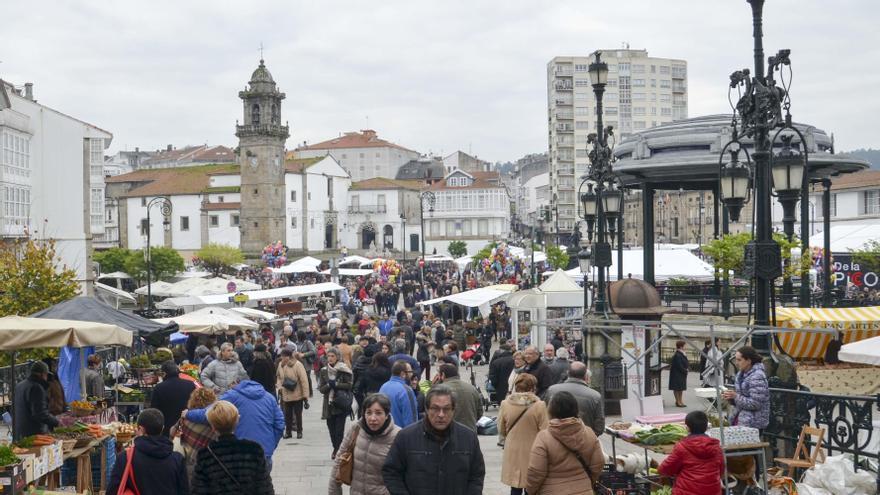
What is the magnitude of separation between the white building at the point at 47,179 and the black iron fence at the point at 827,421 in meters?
27.3

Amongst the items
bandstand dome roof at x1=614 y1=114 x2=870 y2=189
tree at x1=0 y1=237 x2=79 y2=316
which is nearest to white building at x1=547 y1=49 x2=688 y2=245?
bandstand dome roof at x1=614 y1=114 x2=870 y2=189

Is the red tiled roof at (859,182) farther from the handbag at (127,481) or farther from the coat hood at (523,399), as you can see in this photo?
the handbag at (127,481)

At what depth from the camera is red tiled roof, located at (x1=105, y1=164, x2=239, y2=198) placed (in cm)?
9419

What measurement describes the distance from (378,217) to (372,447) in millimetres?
98105

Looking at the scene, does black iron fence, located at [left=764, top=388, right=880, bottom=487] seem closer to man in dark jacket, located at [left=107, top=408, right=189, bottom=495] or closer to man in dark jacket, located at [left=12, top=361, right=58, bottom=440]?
man in dark jacket, located at [left=107, top=408, right=189, bottom=495]

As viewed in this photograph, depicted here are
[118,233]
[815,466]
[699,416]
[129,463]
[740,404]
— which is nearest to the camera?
[129,463]

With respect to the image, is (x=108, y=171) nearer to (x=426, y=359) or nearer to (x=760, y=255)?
(x=426, y=359)

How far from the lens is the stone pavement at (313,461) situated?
1105 centimetres

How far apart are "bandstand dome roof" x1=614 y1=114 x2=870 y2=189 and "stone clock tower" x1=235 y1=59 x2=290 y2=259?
61.2m

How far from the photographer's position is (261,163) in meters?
84.8

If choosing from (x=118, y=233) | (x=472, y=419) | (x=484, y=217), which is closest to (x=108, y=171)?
(x=118, y=233)

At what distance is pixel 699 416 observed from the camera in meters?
7.73

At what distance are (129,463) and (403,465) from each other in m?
1.91

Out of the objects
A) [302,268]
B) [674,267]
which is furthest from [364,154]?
[674,267]
